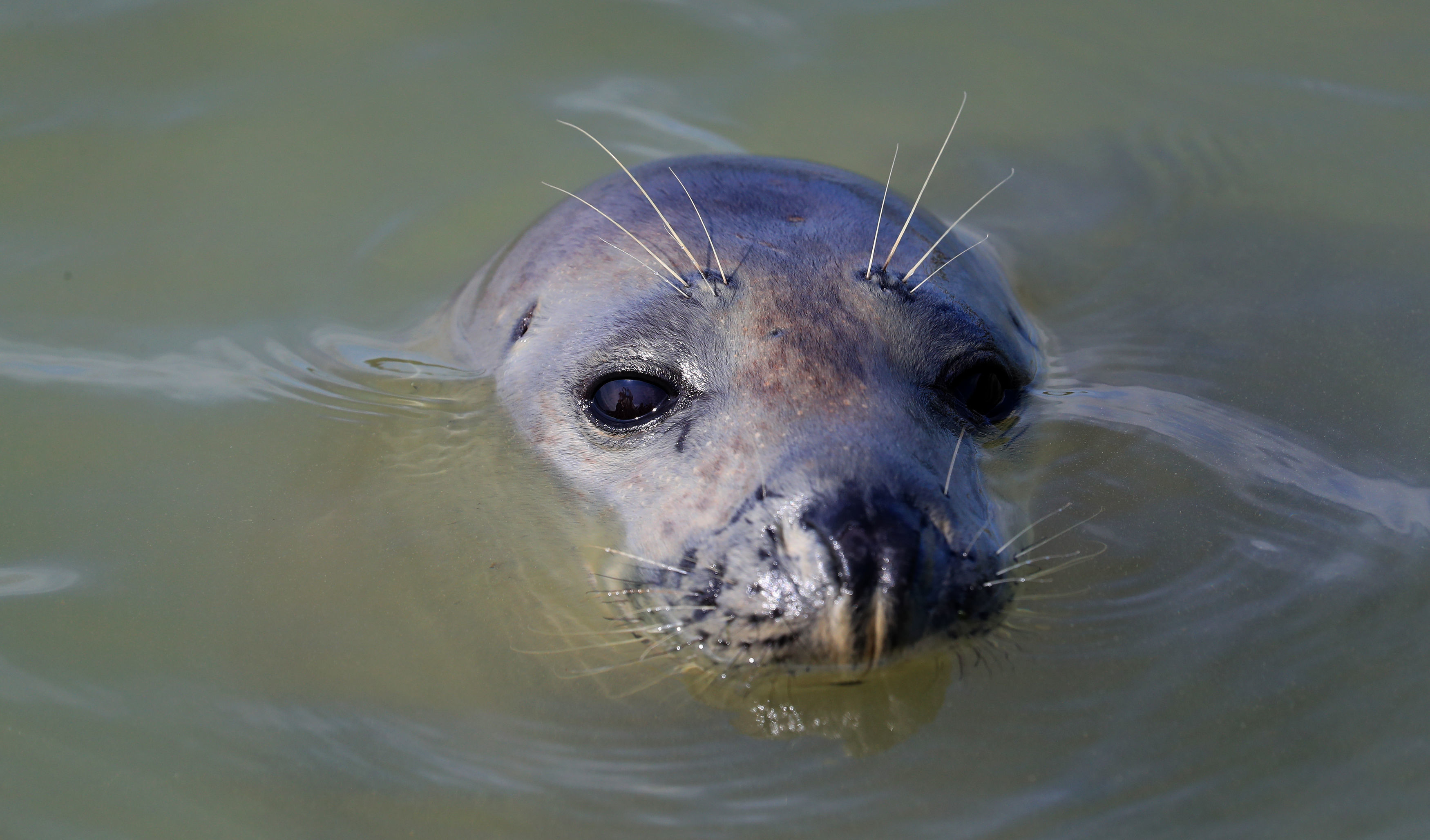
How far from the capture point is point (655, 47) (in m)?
5.87

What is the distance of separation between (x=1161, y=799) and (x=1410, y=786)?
0.48 m

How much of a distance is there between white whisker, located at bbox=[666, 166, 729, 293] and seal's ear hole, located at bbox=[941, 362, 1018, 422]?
23.8 inches

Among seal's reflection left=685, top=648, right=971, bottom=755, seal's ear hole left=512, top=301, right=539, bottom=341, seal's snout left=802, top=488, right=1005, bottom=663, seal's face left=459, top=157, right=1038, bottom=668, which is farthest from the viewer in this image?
seal's ear hole left=512, top=301, right=539, bottom=341

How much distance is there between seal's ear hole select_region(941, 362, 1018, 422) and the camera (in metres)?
3.21

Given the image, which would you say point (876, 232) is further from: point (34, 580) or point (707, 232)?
point (34, 580)

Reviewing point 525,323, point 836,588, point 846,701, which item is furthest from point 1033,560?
point 525,323

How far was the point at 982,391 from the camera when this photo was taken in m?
3.30

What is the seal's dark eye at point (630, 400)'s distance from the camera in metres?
3.13

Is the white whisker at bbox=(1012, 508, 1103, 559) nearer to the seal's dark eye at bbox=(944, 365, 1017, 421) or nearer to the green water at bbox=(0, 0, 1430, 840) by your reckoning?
the green water at bbox=(0, 0, 1430, 840)

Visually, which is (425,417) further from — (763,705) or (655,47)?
(655,47)

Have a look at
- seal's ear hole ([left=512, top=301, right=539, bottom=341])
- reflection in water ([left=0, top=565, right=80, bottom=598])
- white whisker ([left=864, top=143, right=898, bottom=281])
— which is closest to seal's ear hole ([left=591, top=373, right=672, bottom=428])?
seal's ear hole ([left=512, top=301, right=539, bottom=341])

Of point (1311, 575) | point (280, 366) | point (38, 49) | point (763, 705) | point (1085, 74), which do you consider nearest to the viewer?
point (763, 705)

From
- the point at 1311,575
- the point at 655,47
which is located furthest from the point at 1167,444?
the point at 655,47

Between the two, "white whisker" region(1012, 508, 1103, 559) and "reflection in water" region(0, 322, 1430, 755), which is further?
"white whisker" region(1012, 508, 1103, 559)
